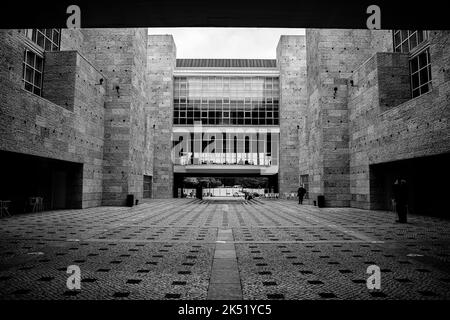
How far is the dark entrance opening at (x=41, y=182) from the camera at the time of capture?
1886 cm

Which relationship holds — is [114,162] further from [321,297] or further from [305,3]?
[321,297]

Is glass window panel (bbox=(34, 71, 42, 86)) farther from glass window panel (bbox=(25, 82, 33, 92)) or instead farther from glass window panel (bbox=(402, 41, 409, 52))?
glass window panel (bbox=(402, 41, 409, 52))

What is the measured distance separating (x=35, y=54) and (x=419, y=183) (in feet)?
80.9

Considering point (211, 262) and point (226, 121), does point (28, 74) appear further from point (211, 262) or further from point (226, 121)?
point (226, 121)

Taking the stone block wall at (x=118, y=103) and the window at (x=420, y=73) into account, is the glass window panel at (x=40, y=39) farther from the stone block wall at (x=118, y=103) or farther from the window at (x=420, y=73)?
the window at (x=420, y=73)

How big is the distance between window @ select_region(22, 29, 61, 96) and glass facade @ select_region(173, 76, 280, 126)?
2595cm

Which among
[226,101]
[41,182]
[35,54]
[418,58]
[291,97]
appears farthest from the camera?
[226,101]

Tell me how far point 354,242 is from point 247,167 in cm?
3663

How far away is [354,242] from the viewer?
381 inches

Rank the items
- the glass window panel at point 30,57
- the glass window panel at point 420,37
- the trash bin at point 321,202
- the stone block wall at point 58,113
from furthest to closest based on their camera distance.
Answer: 1. the trash bin at point 321,202
2. the glass window panel at point 30,57
3. the glass window panel at point 420,37
4. the stone block wall at point 58,113

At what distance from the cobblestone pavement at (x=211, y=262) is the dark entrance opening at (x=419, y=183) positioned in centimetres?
779

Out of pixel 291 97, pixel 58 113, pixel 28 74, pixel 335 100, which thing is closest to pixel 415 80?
pixel 335 100

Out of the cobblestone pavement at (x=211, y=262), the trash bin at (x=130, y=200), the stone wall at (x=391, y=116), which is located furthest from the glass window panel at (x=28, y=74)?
the stone wall at (x=391, y=116)

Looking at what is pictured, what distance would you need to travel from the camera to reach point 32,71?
67.8ft
